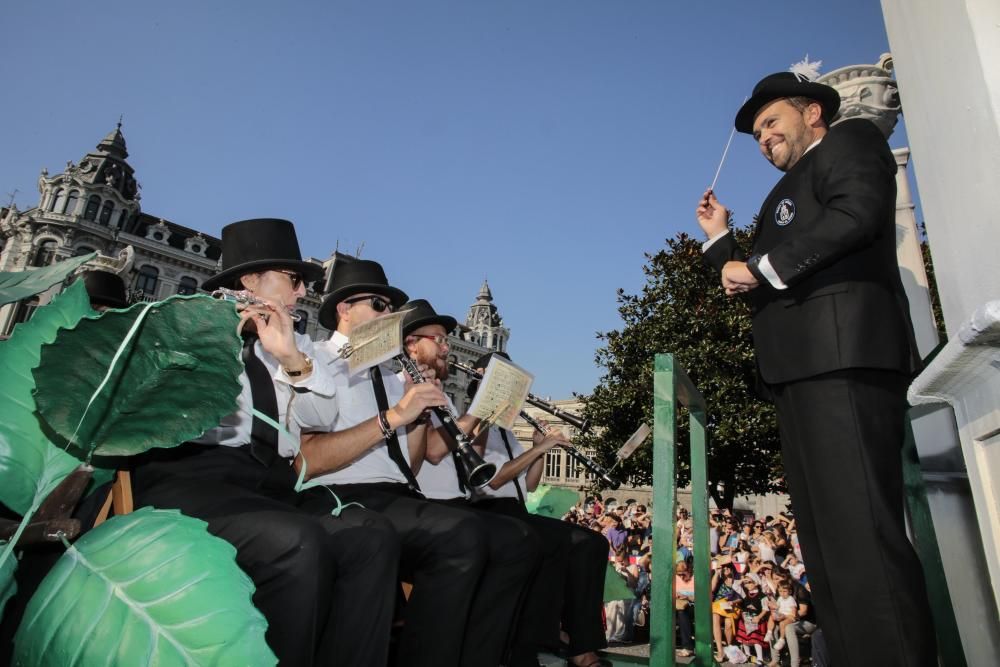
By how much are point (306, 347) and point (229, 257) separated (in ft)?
2.48

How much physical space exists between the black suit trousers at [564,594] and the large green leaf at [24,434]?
3.02 m

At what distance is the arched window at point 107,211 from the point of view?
43.4 metres

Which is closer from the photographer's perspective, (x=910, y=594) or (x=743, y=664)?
(x=910, y=594)

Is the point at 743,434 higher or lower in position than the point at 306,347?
higher

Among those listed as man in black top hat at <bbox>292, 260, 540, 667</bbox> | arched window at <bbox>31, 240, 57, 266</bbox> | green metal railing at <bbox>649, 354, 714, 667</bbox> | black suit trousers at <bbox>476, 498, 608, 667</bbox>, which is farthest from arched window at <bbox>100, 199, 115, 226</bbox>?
green metal railing at <bbox>649, 354, 714, 667</bbox>

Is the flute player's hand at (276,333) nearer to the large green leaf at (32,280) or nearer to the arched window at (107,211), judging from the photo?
the large green leaf at (32,280)

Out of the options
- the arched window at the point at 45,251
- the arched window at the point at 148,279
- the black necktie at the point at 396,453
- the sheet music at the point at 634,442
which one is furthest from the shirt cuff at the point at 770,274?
the arched window at the point at 148,279

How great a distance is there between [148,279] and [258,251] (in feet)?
158

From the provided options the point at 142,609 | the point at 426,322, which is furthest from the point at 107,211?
the point at 142,609

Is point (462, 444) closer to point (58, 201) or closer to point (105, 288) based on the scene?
point (105, 288)

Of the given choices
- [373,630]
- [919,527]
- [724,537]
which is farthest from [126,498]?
[724,537]

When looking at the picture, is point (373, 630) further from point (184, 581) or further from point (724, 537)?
point (724, 537)

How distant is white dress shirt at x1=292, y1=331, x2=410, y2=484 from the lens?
3328 millimetres

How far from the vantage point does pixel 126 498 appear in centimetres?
165
